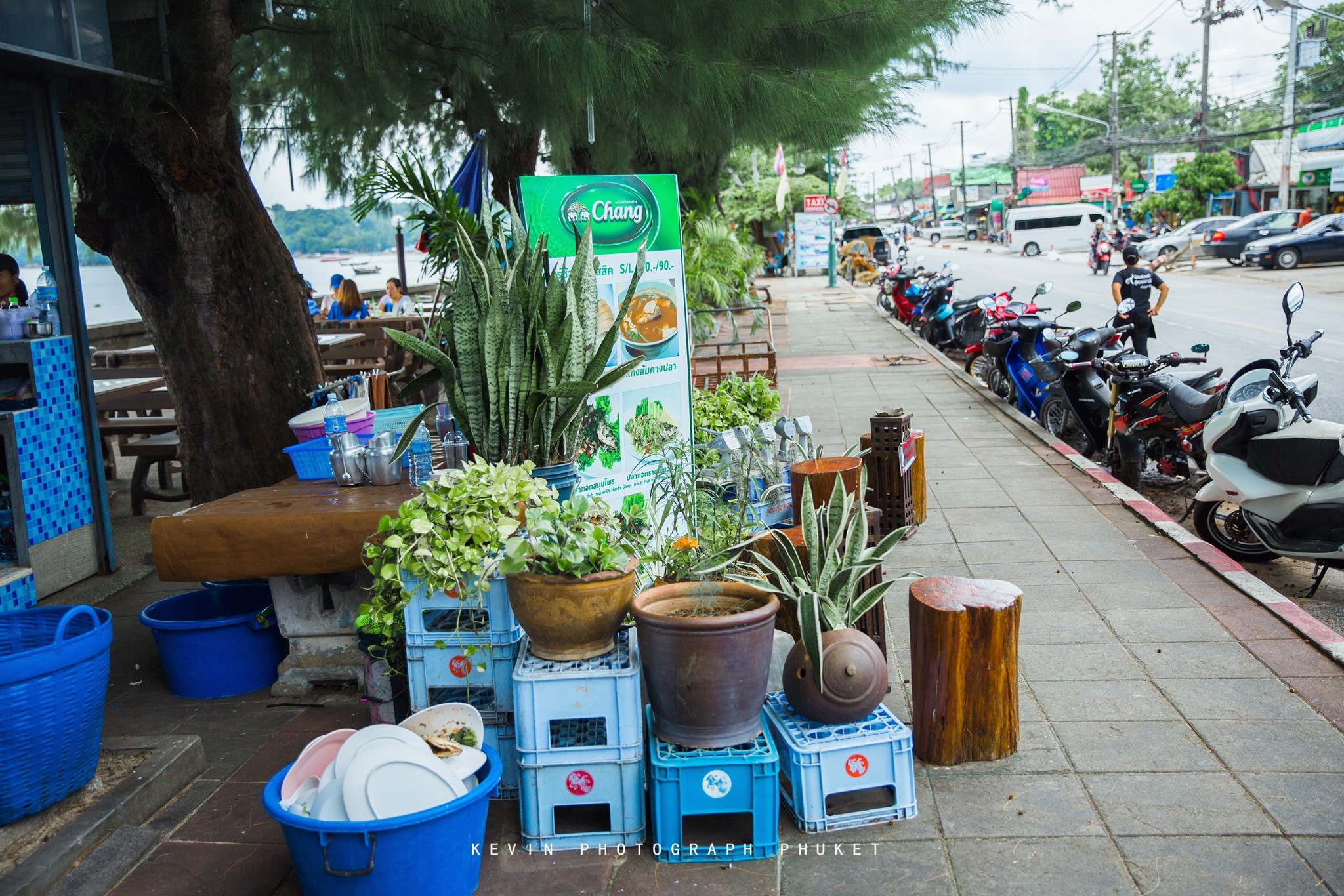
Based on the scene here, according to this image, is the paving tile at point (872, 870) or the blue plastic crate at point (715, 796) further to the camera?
the blue plastic crate at point (715, 796)

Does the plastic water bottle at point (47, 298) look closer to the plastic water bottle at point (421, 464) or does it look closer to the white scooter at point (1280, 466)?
the plastic water bottle at point (421, 464)

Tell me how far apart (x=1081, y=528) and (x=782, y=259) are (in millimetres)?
35173

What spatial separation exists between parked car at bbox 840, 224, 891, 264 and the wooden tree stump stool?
33.1m

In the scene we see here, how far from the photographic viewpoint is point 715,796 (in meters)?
2.97

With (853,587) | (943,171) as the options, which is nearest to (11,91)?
(853,587)

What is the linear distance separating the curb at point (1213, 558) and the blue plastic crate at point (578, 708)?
3.15 meters

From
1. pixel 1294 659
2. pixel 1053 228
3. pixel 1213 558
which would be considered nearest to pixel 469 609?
pixel 1294 659

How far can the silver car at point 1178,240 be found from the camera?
29.9m

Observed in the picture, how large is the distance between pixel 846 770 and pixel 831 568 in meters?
0.71

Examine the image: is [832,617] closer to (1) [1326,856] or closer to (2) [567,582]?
(2) [567,582]

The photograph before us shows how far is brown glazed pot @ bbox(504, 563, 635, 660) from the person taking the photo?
3.01 metres

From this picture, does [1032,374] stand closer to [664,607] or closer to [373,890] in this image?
[664,607]

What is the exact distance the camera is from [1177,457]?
285 inches

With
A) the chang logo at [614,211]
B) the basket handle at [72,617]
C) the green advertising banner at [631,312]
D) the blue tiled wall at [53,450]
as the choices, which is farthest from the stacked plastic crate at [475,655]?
the blue tiled wall at [53,450]
